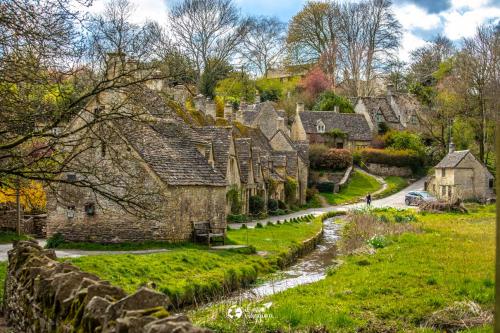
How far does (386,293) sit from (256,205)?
1281 inches

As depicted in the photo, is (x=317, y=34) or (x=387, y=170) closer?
(x=387, y=170)

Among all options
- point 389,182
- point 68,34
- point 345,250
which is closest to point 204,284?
point 68,34

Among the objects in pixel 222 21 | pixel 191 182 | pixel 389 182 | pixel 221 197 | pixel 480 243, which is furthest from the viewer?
pixel 222 21

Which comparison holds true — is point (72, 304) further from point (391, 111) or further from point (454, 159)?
point (391, 111)

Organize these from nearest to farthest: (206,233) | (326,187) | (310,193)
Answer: (206,233) → (310,193) → (326,187)

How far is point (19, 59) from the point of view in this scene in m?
13.3

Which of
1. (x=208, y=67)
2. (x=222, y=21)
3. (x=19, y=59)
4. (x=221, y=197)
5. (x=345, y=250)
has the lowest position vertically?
(x=345, y=250)

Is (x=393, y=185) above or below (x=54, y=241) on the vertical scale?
above

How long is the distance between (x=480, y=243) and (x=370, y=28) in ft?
238

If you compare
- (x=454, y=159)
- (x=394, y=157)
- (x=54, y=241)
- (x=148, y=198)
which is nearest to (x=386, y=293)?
(x=148, y=198)

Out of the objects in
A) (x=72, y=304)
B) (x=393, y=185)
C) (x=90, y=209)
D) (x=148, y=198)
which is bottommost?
(x=393, y=185)

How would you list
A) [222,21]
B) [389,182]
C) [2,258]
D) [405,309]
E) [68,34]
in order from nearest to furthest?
[68,34]
[405,309]
[2,258]
[389,182]
[222,21]

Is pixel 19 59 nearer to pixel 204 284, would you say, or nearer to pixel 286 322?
pixel 286 322

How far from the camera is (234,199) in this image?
44.6 meters
